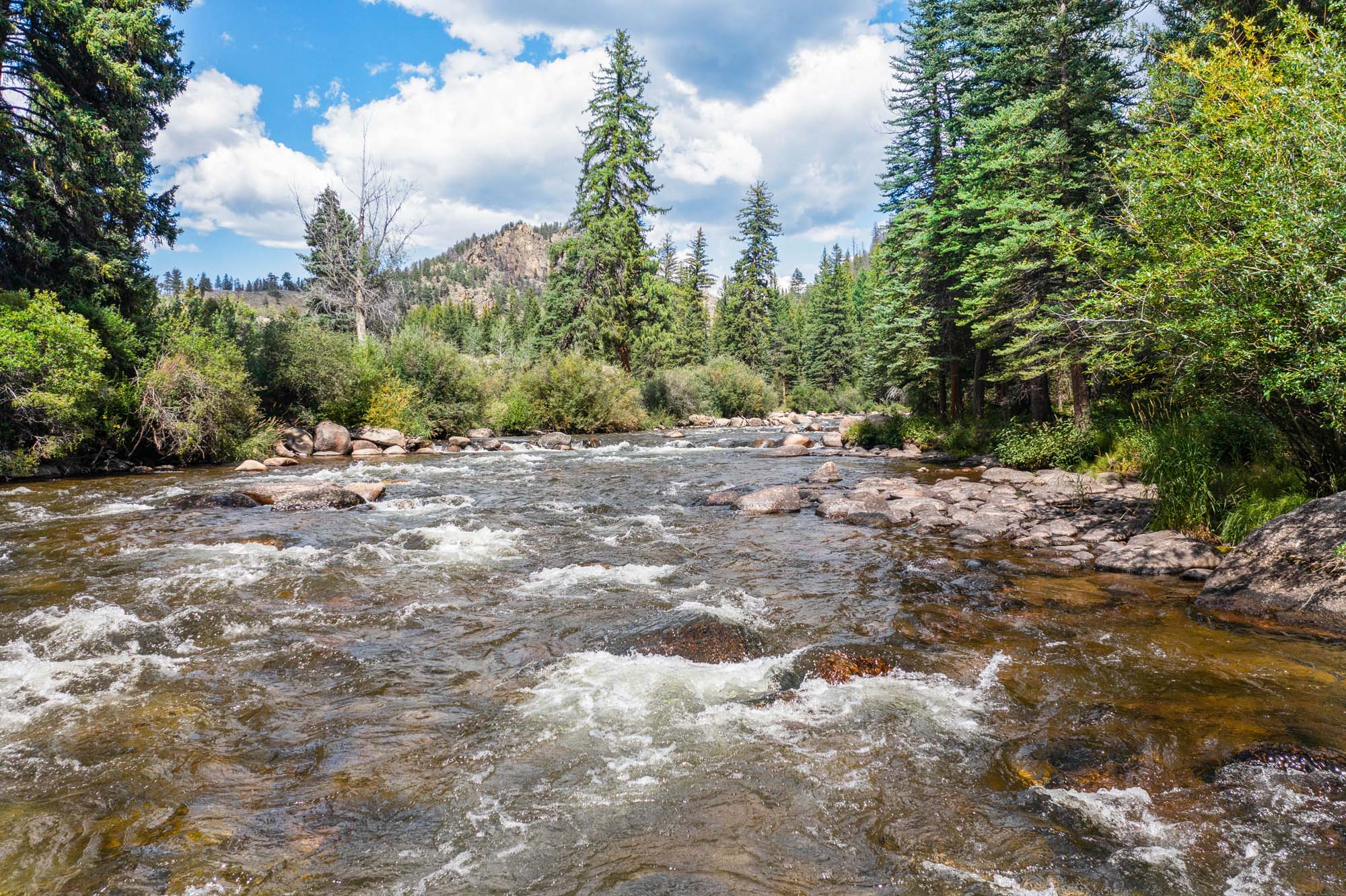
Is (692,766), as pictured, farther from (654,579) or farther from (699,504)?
(699,504)

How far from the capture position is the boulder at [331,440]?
2141 cm

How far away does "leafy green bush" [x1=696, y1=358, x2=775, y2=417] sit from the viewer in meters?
41.0

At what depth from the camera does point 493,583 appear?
799cm

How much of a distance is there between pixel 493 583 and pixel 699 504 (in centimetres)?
623

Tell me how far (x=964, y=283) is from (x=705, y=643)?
606 inches

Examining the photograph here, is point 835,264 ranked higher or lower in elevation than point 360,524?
higher

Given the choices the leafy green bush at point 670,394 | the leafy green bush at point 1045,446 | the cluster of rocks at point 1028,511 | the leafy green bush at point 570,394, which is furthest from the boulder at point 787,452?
the leafy green bush at point 670,394

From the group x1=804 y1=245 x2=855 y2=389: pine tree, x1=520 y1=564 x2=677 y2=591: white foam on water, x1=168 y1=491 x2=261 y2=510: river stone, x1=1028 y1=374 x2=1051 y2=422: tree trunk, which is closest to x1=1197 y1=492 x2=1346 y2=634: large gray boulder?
x1=520 y1=564 x2=677 y2=591: white foam on water

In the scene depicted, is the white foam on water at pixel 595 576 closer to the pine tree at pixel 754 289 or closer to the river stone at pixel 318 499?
the river stone at pixel 318 499

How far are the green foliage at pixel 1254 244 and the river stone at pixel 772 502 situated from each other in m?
6.38

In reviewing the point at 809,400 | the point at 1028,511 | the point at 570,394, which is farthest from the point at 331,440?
the point at 809,400

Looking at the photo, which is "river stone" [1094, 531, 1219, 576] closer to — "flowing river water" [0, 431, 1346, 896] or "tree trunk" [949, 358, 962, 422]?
"flowing river water" [0, 431, 1346, 896]

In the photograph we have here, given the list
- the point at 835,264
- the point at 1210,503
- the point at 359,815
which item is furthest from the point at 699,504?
the point at 835,264

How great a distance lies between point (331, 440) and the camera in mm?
21484
